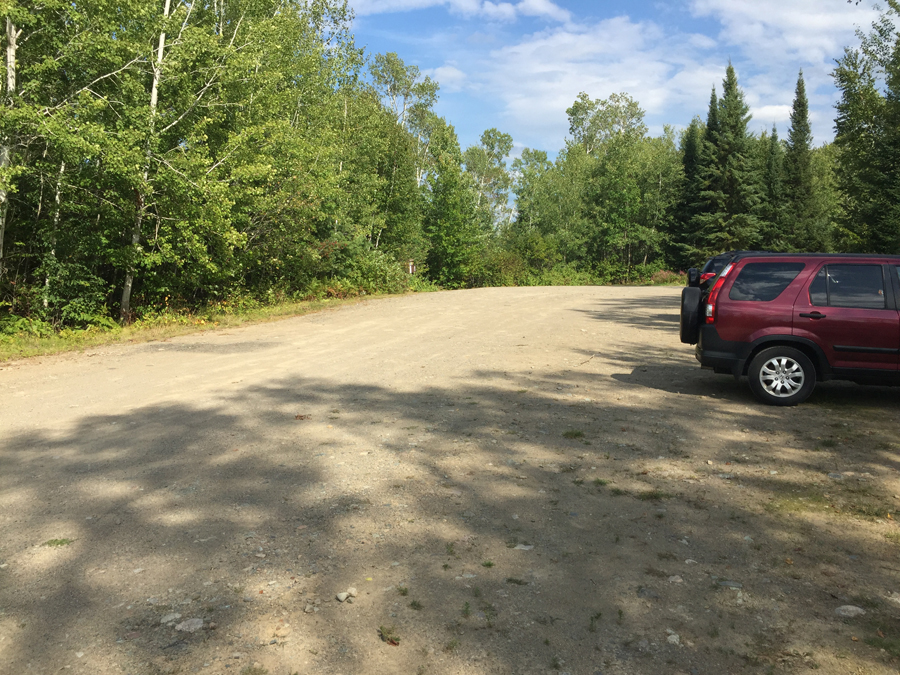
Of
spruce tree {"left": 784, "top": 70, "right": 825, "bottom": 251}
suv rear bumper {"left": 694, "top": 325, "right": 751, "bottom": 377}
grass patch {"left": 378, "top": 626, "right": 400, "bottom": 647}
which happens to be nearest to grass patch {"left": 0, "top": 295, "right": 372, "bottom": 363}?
grass patch {"left": 378, "top": 626, "right": 400, "bottom": 647}

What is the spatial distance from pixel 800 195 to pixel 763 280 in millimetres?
52769

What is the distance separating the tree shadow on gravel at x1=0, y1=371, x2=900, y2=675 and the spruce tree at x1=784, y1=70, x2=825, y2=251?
51947mm

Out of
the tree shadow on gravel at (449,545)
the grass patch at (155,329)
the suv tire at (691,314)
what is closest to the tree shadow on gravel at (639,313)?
the suv tire at (691,314)

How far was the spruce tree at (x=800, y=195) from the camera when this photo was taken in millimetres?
52844

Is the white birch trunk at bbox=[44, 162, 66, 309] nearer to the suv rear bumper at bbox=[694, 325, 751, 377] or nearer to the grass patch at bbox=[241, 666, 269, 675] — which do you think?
the suv rear bumper at bbox=[694, 325, 751, 377]

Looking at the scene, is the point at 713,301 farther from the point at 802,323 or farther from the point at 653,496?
the point at 653,496

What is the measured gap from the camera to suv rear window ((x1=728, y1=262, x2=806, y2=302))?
8.43m

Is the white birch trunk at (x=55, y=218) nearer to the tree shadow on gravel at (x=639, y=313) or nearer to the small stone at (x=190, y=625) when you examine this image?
the tree shadow on gravel at (x=639, y=313)

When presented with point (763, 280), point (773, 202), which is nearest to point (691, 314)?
point (763, 280)

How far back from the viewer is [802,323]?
823 centimetres

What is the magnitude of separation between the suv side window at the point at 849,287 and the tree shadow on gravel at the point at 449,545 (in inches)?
63.7

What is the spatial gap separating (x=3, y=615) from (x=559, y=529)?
338 centimetres

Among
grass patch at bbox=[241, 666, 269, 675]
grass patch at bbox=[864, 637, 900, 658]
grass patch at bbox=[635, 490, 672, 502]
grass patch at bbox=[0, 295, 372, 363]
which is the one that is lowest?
grass patch at bbox=[241, 666, 269, 675]

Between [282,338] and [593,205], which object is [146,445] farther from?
[593,205]
